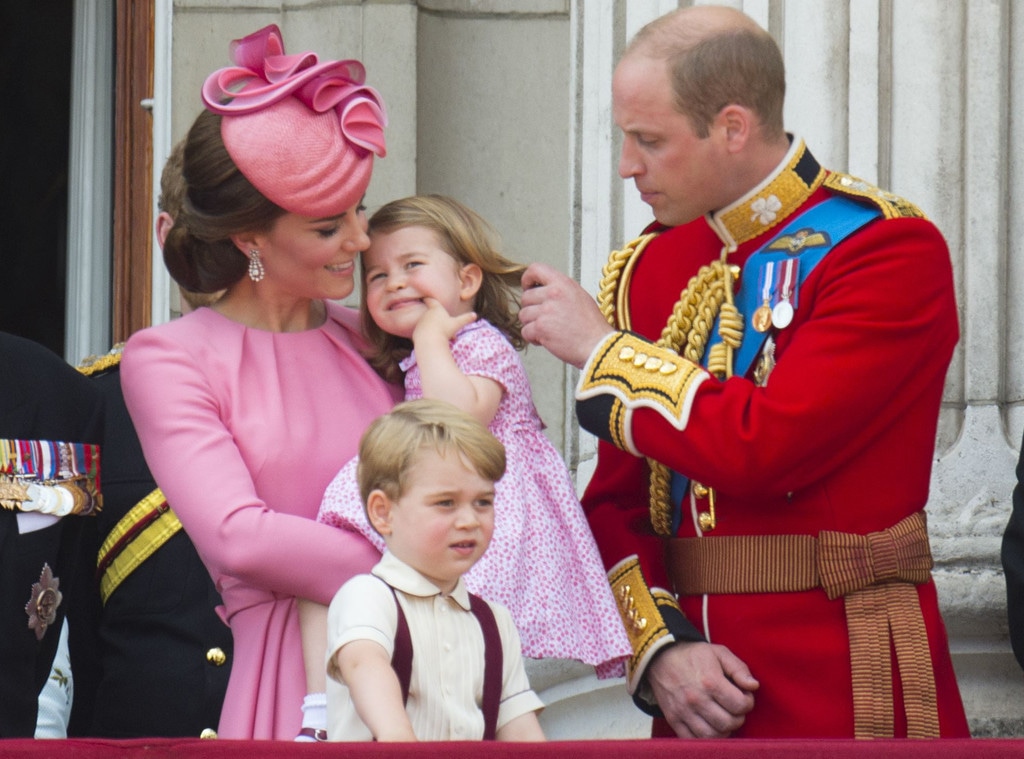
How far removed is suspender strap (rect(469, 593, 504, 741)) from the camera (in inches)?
106

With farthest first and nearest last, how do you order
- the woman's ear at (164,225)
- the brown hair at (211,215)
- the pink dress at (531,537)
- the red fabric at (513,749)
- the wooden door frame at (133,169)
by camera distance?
the wooden door frame at (133,169) < the woman's ear at (164,225) < the brown hair at (211,215) < the pink dress at (531,537) < the red fabric at (513,749)

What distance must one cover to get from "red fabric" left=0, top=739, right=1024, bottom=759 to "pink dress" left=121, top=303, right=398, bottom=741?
1.93 feet

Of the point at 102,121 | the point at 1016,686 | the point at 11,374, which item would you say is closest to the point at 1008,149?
the point at 1016,686

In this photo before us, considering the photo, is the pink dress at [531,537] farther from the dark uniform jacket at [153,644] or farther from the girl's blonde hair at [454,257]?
the dark uniform jacket at [153,644]

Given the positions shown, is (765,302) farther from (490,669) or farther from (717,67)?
(490,669)

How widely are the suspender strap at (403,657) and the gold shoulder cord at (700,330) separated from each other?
58 cm

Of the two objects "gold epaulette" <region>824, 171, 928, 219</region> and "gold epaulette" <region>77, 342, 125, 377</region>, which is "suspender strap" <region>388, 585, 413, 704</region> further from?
"gold epaulette" <region>77, 342, 125, 377</region>

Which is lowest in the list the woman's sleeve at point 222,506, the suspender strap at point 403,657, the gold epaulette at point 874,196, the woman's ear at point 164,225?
the suspender strap at point 403,657

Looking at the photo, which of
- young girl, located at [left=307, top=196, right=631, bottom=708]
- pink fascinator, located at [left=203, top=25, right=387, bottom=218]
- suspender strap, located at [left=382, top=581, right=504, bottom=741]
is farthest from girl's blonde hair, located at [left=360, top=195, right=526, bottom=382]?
suspender strap, located at [left=382, top=581, right=504, bottom=741]

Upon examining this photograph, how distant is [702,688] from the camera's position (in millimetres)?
2992

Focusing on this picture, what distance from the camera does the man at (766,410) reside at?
9.45ft

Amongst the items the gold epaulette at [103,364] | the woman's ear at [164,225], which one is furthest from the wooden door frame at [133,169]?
the woman's ear at [164,225]

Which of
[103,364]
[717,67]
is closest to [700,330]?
[717,67]

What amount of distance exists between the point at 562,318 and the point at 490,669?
59 centimetres
